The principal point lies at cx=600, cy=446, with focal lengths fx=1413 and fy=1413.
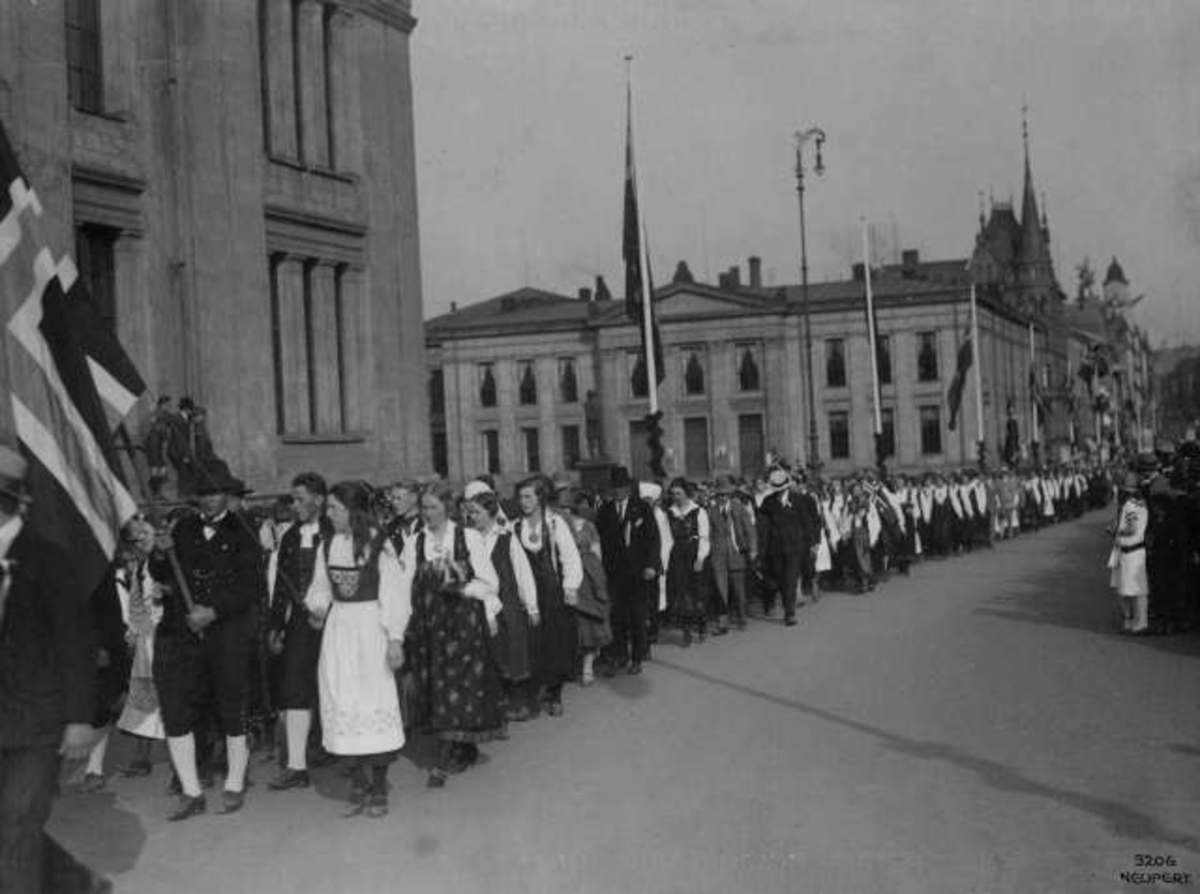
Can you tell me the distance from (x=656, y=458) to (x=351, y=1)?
1283 cm

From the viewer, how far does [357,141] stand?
2750 cm

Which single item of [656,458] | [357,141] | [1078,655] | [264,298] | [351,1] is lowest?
[1078,655]

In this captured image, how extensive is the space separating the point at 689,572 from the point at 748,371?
6668cm

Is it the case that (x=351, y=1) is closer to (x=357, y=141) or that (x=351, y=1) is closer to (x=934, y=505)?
(x=357, y=141)

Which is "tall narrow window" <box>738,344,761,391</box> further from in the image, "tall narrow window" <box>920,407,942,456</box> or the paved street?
the paved street

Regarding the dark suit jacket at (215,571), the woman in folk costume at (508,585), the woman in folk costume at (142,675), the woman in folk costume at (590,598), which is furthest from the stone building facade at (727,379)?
the dark suit jacket at (215,571)

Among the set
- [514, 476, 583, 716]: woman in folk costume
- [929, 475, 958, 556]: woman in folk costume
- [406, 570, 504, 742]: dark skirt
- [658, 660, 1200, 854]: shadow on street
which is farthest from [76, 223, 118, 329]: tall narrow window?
[929, 475, 958, 556]: woman in folk costume

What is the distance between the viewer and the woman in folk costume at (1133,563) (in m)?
14.9

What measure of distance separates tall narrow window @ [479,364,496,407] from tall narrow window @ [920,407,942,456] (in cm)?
2583

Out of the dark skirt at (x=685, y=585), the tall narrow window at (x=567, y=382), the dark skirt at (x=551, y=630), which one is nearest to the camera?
the dark skirt at (x=551, y=630)

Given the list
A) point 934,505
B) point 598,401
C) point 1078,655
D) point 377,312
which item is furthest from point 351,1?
point 598,401

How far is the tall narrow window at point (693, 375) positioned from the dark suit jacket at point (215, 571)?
75.1 m

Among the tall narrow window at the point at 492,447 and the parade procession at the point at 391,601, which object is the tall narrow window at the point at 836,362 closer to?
the tall narrow window at the point at 492,447

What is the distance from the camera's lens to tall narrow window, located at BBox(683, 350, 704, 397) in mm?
83438
